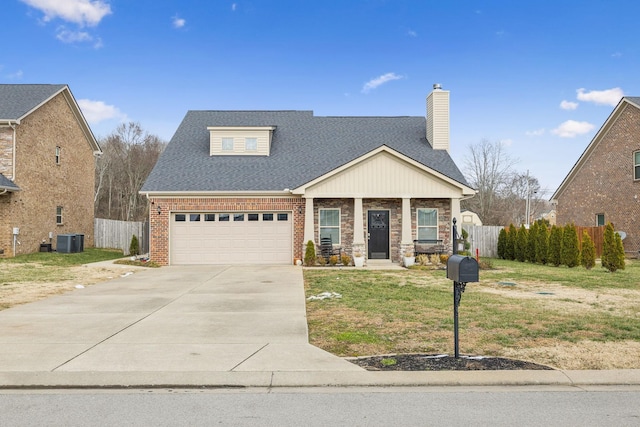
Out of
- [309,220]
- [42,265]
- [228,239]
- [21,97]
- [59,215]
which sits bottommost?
[42,265]

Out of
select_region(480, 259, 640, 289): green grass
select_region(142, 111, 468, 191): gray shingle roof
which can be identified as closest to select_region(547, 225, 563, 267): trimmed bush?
select_region(480, 259, 640, 289): green grass

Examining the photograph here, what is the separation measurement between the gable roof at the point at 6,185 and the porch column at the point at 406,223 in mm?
16365

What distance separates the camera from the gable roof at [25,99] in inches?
858

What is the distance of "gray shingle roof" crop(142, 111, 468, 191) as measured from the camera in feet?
66.4

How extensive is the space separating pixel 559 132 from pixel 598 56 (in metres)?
26.6

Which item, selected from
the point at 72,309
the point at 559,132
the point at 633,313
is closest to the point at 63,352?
the point at 72,309

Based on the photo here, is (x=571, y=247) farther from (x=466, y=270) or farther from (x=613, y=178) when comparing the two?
(x=466, y=270)

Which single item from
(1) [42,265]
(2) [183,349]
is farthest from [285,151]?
(2) [183,349]

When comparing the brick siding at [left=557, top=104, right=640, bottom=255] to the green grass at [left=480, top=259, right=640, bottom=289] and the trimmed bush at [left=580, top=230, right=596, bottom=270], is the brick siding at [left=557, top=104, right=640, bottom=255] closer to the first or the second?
the trimmed bush at [left=580, top=230, right=596, bottom=270]

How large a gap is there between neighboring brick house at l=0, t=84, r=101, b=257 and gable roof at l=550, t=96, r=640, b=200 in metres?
27.8

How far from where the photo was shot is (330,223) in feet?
66.1

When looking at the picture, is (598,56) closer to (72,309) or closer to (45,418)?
(72,309)

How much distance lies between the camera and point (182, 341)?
7.02 m

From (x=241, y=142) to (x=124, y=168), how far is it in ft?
104
